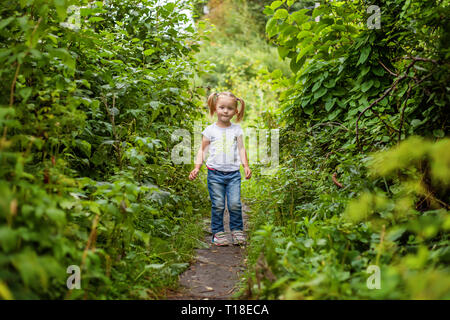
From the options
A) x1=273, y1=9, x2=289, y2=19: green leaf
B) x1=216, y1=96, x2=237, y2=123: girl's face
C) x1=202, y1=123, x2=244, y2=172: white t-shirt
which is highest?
x1=273, y1=9, x2=289, y2=19: green leaf

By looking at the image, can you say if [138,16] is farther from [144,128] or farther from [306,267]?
[306,267]

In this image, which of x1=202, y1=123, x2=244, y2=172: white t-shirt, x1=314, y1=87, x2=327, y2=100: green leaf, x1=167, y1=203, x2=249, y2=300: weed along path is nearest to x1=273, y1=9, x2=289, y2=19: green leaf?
x1=314, y1=87, x2=327, y2=100: green leaf

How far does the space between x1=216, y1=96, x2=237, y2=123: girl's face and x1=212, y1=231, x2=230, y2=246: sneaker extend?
1.28 m

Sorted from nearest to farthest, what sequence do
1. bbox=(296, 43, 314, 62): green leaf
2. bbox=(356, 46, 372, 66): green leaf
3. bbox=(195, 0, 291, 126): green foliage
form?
bbox=(356, 46, 372, 66): green leaf < bbox=(296, 43, 314, 62): green leaf < bbox=(195, 0, 291, 126): green foliage

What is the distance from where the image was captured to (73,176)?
239 centimetres

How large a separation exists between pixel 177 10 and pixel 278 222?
3.34 meters

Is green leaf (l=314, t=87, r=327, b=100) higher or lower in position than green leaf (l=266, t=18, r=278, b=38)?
lower

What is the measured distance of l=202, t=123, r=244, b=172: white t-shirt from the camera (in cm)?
390

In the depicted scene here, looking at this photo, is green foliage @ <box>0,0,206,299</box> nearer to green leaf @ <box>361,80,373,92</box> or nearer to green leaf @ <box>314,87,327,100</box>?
green leaf @ <box>314,87,327,100</box>

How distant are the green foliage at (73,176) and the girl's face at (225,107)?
0.52 m

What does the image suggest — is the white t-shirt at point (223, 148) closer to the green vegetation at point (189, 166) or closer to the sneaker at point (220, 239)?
the green vegetation at point (189, 166)

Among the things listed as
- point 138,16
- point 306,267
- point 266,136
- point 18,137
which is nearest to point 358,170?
point 306,267

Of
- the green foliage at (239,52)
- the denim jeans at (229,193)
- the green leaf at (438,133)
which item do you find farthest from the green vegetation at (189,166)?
the green foliage at (239,52)

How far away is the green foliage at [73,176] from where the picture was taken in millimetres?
1605
